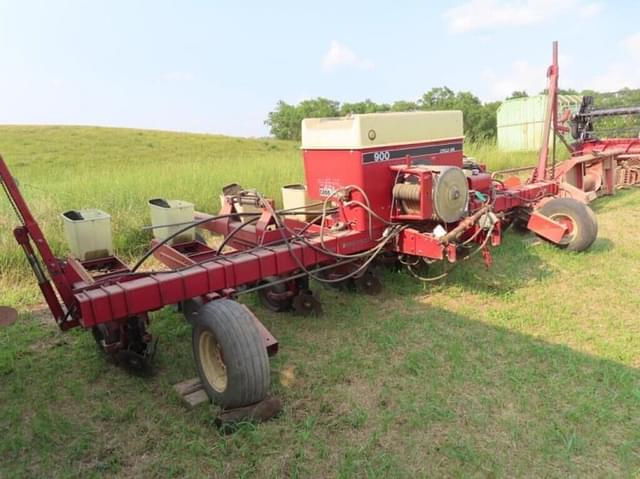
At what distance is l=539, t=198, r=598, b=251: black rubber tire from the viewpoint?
17.1 feet

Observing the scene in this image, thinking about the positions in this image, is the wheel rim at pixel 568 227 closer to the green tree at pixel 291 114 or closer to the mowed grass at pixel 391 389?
the mowed grass at pixel 391 389

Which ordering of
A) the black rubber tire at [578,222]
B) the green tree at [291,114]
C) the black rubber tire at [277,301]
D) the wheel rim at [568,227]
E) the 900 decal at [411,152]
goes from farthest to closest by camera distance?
the green tree at [291,114] < the wheel rim at [568,227] < the black rubber tire at [578,222] < the black rubber tire at [277,301] < the 900 decal at [411,152]

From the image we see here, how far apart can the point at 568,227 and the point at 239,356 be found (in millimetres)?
4245

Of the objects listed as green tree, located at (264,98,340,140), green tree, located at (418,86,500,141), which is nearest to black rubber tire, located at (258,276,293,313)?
green tree, located at (418,86,500,141)

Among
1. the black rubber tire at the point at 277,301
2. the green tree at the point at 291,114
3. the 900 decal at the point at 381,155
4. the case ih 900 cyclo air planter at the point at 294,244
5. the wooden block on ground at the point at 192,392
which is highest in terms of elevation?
the green tree at the point at 291,114

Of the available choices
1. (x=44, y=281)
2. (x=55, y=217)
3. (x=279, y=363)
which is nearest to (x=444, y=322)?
(x=279, y=363)

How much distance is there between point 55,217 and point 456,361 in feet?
16.6

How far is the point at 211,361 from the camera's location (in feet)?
9.69

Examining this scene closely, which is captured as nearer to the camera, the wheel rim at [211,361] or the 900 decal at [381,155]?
the wheel rim at [211,361]

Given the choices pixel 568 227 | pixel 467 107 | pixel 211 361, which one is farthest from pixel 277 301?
pixel 467 107

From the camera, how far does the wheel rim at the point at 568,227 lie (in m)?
5.33

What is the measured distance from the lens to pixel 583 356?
10.8ft

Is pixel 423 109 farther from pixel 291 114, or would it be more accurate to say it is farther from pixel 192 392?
pixel 291 114

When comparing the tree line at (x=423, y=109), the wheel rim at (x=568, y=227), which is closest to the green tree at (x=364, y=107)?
the tree line at (x=423, y=109)
